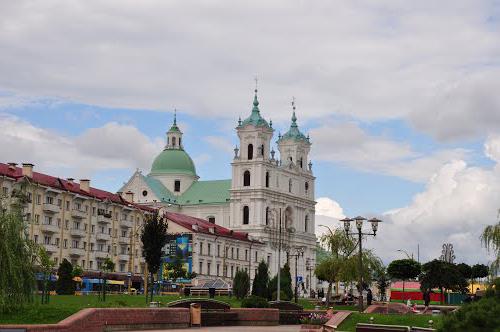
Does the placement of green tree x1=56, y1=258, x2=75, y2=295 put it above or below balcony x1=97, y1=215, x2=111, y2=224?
below

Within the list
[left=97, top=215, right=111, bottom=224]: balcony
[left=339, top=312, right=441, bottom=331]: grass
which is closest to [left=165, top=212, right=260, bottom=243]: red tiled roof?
[left=97, top=215, right=111, bottom=224]: balcony

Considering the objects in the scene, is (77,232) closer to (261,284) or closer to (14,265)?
(261,284)

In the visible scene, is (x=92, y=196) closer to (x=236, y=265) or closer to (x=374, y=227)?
(x=236, y=265)

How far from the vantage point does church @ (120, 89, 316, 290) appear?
167750 millimetres

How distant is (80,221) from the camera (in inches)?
4232

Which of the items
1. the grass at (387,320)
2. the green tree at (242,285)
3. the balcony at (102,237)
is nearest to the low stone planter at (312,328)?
the grass at (387,320)

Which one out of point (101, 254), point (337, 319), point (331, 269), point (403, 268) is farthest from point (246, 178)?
point (337, 319)

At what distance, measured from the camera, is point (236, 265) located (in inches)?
5871

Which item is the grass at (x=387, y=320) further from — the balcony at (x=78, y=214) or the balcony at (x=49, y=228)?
the balcony at (x=78, y=214)

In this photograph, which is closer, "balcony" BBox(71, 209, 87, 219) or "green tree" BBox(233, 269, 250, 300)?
"green tree" BBox(233, 269, 250, 300)

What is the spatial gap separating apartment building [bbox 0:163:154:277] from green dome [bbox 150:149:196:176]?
6093 cm

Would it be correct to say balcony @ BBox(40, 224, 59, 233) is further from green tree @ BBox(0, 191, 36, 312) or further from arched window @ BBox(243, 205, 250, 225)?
arched window @ BBox(243, 205, 250, 225)

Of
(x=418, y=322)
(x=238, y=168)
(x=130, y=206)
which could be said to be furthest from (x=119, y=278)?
(x=418, y=322)

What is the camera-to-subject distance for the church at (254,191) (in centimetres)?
16775
